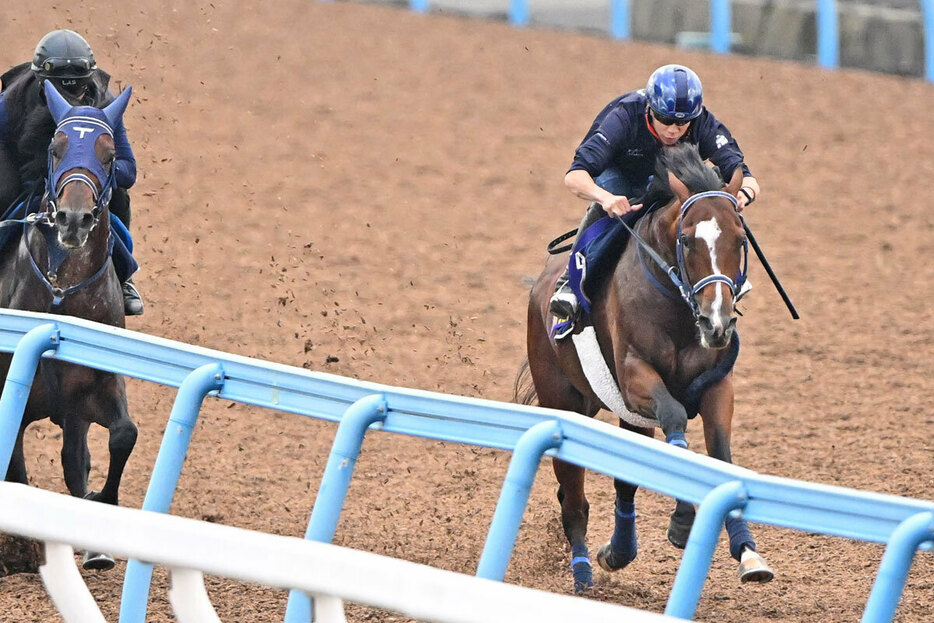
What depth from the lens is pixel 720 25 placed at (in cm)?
1722

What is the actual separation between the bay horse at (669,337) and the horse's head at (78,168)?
6.73ft

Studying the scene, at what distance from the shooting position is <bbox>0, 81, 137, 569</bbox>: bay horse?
18.7 feet

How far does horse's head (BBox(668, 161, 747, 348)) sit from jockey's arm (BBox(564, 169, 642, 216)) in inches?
15.4

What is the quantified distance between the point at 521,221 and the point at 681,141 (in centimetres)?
684

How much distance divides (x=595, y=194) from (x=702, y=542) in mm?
2755

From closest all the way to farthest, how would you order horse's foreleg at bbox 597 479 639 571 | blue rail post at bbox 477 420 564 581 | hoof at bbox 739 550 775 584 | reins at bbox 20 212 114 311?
1. blue rail post at bbox 477 420 564 581
2. hoof at bbox 739 550 775 584
3. reins at bbox 20 212 114 311
4. horse's foreleg at bbox 597 479 639 571

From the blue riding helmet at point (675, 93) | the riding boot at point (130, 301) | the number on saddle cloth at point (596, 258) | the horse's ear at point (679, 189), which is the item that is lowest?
the riding boot at point (130, 301)

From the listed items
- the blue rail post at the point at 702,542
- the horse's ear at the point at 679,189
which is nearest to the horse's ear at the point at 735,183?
the horse's ear at the point at 679,189

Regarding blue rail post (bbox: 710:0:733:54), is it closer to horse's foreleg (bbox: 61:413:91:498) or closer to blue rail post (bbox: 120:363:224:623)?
horse's foreleg (bbox: 61:413:91:498)

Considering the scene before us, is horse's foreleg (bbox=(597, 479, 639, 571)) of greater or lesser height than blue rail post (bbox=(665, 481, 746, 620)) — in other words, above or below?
below

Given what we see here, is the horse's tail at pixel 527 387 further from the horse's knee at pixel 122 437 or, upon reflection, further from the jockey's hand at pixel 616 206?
the horse's knee at pixel 122 437

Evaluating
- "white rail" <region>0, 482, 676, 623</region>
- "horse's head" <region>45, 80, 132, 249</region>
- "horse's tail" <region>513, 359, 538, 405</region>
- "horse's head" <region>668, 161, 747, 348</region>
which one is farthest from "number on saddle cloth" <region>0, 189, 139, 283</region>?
"white rail" <region>0, 482, 676, 623</region>

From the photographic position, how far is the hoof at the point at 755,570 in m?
4.89

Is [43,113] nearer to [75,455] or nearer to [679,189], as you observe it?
[75,455]
